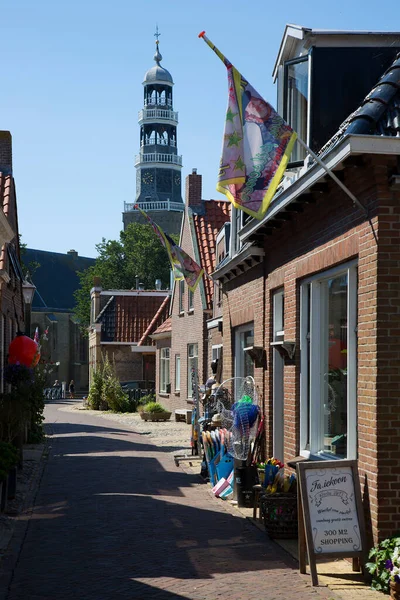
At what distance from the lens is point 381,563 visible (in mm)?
8008

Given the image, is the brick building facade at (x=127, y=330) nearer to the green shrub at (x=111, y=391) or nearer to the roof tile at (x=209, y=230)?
the green shrub at (x=111, y=391)

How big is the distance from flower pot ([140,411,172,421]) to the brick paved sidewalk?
57.2ft

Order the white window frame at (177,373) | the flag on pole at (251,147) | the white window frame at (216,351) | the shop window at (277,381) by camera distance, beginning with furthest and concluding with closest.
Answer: the white window frame at (177,373) < the white window frame at (216,351) < the shop window at (277,381) < the flag on pole at (251,147)

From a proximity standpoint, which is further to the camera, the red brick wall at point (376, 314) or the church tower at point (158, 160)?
the church tower at point (158, 160)

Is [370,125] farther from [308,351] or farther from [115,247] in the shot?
[115,247]

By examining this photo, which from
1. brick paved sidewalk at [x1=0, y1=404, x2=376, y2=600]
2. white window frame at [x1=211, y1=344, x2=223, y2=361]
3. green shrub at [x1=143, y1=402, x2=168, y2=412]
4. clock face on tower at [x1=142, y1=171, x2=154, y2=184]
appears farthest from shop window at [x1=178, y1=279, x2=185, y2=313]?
clock face on tower at [x1=142, y1=171, x2=154, y2=184]

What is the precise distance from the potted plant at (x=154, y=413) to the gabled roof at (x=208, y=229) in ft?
19.6

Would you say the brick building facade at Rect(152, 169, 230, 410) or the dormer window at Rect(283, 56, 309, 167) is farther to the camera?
the brick building facade at Rect(152, 169, 230, 410)

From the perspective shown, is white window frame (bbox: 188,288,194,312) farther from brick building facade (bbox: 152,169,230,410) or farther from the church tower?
the church tower

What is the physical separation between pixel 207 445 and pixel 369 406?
695cm

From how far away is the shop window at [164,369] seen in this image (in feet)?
125

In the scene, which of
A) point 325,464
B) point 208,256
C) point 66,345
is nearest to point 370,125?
point 325,464

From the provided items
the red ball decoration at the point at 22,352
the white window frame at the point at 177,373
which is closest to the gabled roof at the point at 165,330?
the white window frame at the point at 177,373

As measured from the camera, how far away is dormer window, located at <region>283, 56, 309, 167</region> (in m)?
11.7
